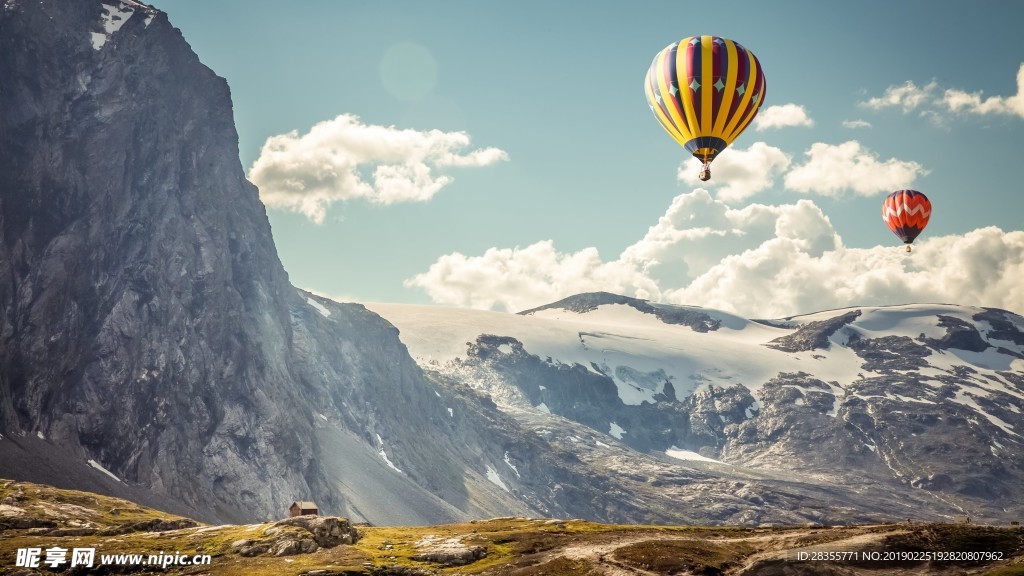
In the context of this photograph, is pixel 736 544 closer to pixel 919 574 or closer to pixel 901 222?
pixel 919 574

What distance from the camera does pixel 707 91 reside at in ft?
397

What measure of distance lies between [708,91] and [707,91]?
14cm

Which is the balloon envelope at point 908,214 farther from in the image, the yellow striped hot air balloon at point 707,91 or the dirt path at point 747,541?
the dirt path at point 747,541

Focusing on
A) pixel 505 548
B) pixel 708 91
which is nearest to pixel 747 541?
pixel 505 548

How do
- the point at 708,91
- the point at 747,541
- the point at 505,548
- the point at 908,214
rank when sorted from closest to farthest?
1. the point at 747,541
2. the point at 708,91
3. the point at 505,548
4. the point at 908,214

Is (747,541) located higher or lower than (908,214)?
lower

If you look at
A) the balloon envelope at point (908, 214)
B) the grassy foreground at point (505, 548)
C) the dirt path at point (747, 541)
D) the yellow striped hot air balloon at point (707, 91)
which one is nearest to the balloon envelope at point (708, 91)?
the yellow striped hot air balloon at point (707, 91)

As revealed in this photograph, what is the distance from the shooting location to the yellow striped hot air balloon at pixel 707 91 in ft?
397

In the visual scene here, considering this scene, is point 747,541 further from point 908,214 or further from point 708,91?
point 908,214

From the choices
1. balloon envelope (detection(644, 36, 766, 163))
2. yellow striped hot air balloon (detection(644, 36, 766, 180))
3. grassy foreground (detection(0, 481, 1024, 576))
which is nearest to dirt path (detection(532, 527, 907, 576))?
grassy foreground (detection(0, 481, 1024, 576))

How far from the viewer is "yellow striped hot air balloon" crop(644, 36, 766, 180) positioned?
397ft

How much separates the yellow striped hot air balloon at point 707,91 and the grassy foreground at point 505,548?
5110 centimetres

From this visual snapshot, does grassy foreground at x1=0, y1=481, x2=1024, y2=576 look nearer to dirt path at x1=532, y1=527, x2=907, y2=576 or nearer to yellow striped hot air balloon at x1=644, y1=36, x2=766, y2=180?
dirt path at x1=532, y1=527, x2=907, y2=576

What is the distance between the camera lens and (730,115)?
12225cm
